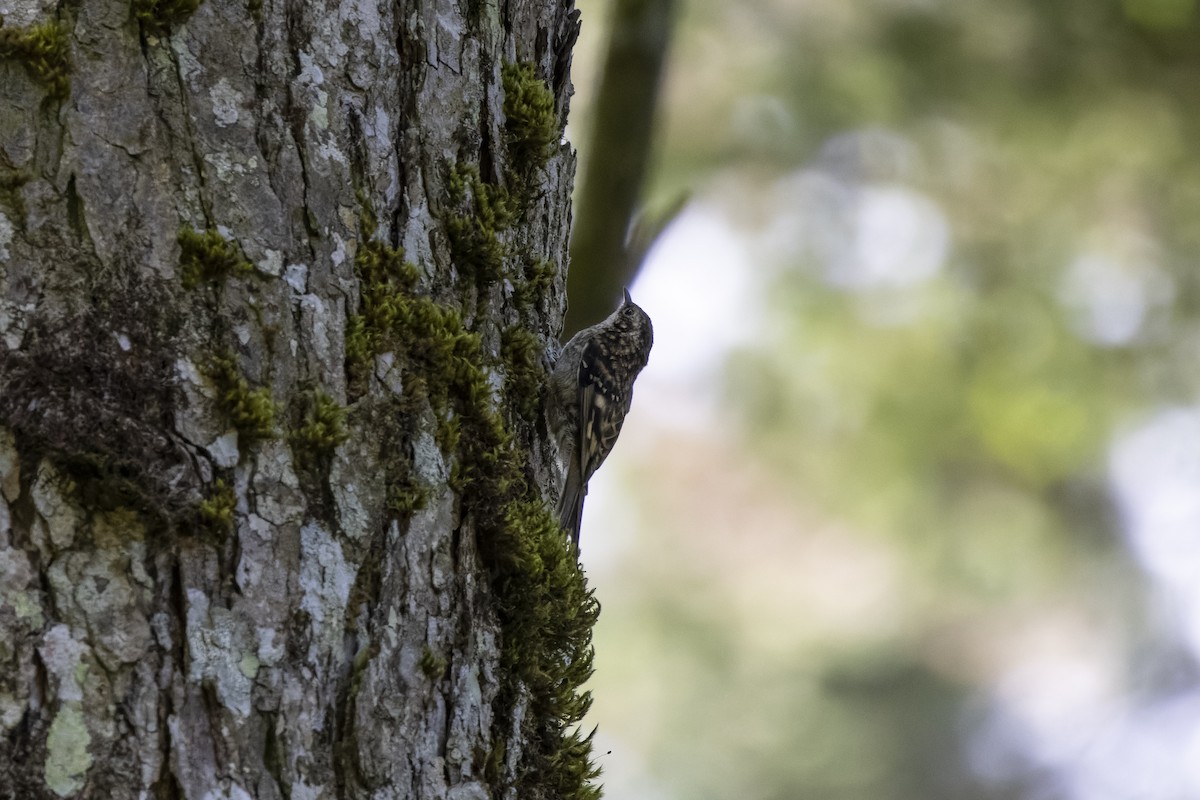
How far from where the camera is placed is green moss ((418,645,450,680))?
209 cm

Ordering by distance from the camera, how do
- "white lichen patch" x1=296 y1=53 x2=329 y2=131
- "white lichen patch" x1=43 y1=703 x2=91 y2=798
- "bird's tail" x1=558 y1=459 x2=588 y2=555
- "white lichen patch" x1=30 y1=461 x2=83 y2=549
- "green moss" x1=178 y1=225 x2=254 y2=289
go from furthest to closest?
"bird's tail" x1=558 y1=459 x2=588 y2=555, "white lichen patch" x1=296 y1=53 x2=329 y2=131, "green moss" x1=178 y1=225 x2=254 y2=289, "white lichen patch" x1=30 y1=461 x2=83 y2=549, "white lichen patch" x1=43 y1=703 x2=91 y2=798

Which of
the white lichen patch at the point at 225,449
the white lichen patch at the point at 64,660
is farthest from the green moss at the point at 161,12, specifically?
the white lichen patch at the point at 64,660

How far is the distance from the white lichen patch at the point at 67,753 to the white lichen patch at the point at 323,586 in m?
0.36

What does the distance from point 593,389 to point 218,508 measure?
2.39 meters

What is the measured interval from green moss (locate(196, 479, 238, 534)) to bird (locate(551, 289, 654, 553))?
127cm

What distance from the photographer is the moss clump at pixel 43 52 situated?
6.42 feet

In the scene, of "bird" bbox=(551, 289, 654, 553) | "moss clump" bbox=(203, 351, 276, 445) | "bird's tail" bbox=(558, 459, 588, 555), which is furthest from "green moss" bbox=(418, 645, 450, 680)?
"bird's tail" bbox=(558, 459, 588, 555)

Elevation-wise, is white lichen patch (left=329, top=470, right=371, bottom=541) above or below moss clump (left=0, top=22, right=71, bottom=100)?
below

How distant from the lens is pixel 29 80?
197cm

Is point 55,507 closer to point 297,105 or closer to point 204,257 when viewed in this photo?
point 204,257

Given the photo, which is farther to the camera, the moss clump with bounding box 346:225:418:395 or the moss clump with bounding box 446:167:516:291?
the moss clump with bounding box 446:167:516:291

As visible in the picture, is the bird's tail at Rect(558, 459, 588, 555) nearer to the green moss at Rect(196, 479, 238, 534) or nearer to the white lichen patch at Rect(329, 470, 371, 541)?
the white lichen patch at Rect(329, 470, 371, 541)

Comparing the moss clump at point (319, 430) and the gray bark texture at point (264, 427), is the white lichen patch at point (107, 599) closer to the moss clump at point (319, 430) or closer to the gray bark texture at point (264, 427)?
the gray bark texture at point (264, 427)

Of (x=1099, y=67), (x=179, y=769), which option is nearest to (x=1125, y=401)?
(x=1099, y=67)
